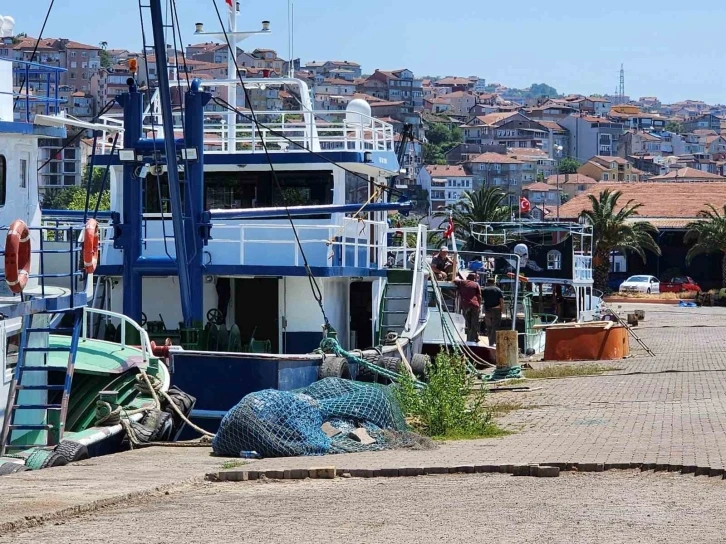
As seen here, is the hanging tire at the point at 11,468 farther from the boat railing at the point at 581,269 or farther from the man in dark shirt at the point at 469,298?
the boat railing at the point at 581,269

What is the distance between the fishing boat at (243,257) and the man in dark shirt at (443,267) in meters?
5.45

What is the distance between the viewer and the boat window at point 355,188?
20.4m

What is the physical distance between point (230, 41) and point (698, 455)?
42.7 feet

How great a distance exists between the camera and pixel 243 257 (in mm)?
18453

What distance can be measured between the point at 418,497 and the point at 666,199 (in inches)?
2823

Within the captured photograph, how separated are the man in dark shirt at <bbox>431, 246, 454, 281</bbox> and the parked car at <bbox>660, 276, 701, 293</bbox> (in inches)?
1502

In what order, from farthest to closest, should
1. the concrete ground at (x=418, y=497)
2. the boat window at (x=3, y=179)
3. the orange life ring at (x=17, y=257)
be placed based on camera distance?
the boat window at (x=3, y=179), the orange life ring at (x=17, y=257), the concrete ground at (x=418, y=497)

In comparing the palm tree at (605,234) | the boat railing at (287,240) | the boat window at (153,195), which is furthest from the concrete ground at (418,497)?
the palm tree at (605,234)

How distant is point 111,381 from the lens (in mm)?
15391

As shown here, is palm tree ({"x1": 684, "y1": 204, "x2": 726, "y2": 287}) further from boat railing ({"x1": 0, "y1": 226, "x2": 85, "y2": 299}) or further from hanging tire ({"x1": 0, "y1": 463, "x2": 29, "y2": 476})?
hanging tire ({"x1": 0, "y1": 463, "x2": 29, "y2": 476})

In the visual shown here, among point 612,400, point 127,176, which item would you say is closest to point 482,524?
point 612,400

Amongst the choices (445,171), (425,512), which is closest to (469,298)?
(425,512)

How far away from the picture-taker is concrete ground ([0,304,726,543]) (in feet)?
29.1

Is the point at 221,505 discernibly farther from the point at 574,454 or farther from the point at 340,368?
the point at 340,368
